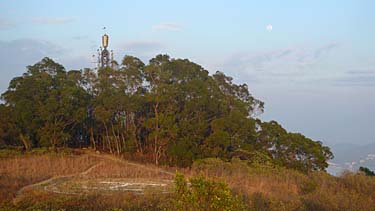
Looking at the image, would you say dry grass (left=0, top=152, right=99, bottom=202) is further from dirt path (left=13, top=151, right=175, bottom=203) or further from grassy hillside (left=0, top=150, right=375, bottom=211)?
dirt path (left=13, top=151, right=175, bottom=203)

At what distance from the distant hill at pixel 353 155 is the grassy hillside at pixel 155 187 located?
15.5 feet

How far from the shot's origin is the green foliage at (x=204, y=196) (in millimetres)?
4441

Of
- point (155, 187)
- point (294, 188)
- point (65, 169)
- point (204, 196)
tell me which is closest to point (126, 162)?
point (65, 169)

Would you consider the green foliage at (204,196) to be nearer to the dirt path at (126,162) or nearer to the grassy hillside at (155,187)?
the grassy hillside at (155,187)

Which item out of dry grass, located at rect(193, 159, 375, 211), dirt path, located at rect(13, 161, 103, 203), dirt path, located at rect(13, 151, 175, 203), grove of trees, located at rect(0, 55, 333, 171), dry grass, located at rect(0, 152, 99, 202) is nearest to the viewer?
dry grass, located at rect(193, 159, 375, 211)

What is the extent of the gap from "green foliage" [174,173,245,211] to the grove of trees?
1274cm

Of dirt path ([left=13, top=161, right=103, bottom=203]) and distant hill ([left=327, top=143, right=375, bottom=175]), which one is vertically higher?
distant hill ([left=327, top=143, right=375, bottom=175])

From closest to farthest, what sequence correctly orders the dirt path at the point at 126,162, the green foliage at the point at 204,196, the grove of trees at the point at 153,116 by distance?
the green foliage at the point at 204,196, the dirt path at the point at 126,162, the grove of trees at the point at 153,116

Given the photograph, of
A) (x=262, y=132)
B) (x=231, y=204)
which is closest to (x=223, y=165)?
(x=262, y=132)

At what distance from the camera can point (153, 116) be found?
20.1m

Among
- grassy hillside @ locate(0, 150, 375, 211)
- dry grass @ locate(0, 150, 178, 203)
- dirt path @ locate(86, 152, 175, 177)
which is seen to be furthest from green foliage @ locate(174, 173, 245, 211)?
dirt path @ locate(86, 152, 175, 177)

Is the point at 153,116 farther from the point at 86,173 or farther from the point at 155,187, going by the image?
the point at 155,187

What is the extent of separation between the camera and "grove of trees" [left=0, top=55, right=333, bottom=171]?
18.1 m

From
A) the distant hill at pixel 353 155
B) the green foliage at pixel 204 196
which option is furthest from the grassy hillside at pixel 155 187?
the distant hill at pixel 353 155
